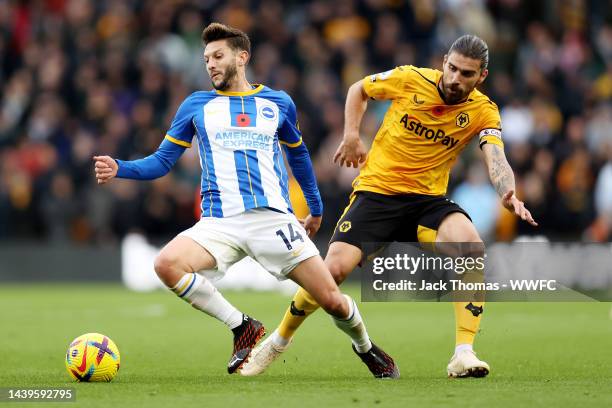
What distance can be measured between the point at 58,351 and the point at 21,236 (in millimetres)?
10544

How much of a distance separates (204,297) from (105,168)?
113cm

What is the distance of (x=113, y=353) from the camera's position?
795 cm

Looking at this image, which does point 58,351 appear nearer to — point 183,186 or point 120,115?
point 183,186

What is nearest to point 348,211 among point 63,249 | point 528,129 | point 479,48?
point 479,48

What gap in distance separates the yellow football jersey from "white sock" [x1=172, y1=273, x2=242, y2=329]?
4.55ft

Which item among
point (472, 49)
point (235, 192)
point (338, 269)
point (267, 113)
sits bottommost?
point (338, 269)

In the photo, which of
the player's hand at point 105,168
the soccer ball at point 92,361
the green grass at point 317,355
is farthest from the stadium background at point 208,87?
the player's hand at point 105,168

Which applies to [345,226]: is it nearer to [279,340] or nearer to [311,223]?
[311,223]

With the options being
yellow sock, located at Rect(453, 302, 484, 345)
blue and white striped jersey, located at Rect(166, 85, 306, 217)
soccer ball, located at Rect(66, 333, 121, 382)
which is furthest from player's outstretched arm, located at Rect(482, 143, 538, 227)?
soccer ball, located at Rect(66, 333, 121, 382)

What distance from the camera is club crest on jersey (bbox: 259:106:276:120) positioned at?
8.21 metres

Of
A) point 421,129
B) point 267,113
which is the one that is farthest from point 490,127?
point 267,113

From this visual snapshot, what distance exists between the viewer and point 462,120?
862 centimetres

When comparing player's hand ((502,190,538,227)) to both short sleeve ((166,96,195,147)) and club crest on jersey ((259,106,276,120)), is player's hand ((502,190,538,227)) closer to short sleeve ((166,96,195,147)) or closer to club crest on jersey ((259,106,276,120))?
club crest on jersey ((259,106,276,120))

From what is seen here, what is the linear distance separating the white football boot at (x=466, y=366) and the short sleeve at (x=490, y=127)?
1.52 metres
